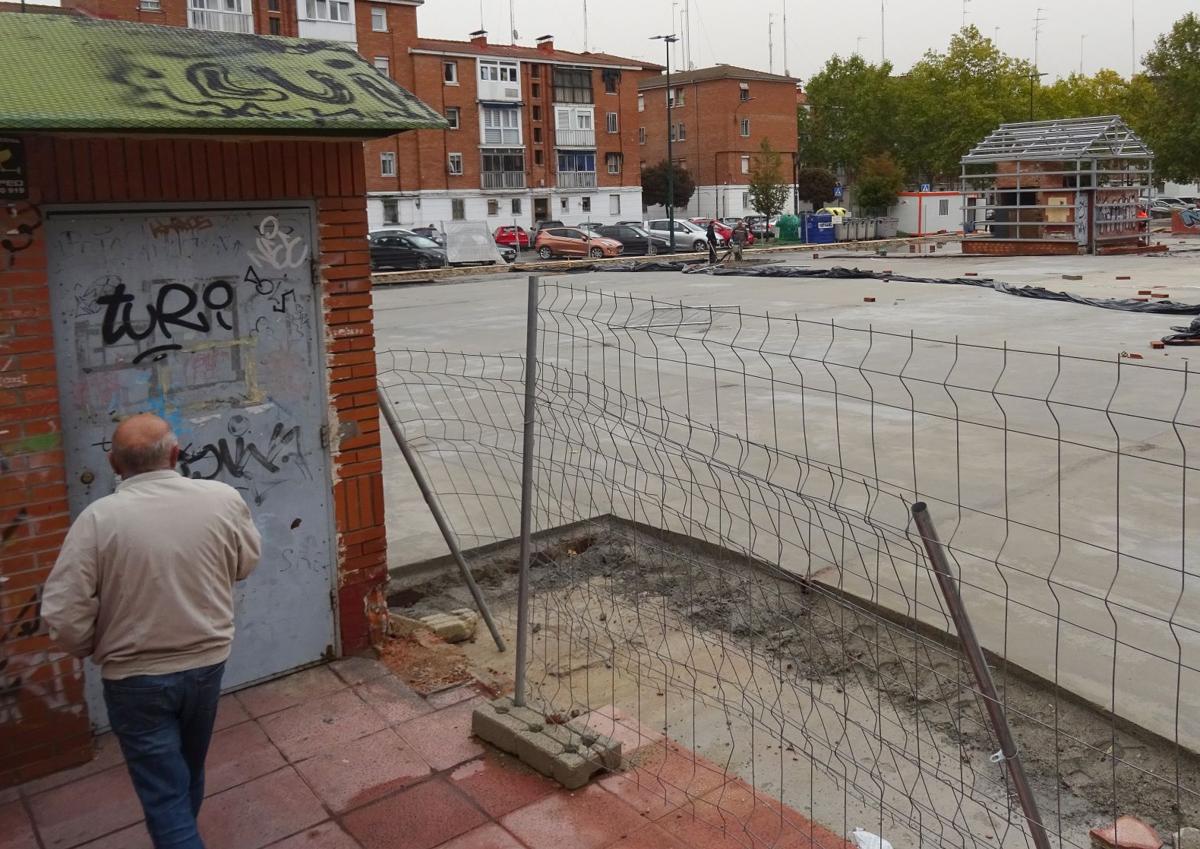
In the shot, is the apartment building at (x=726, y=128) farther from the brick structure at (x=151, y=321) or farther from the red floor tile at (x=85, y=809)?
the red floor tile at (x=85, y=809)

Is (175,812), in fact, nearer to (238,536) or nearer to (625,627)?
(238,536)

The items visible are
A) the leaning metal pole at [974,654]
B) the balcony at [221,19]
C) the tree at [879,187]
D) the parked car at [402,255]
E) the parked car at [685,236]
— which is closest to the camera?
the leaning metal pole at [974,654]

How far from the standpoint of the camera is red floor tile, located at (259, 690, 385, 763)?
4289mm

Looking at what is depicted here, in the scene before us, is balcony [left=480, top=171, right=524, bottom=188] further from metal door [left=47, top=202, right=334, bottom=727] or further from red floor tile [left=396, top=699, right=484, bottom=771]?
red floor tile [left=396, top=699, right=484, bottom=771]

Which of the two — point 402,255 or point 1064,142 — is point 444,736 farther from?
point 1064,142

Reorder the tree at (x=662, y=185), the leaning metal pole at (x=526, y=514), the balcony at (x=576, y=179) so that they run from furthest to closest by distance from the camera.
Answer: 1. the tree at (x=662, y=185)
2. the balcony at (x=576, y=179)
3. the leaning metal pole at (x=526, y=514)

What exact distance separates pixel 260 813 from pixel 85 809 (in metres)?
0.65

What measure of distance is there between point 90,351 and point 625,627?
2.95 metres

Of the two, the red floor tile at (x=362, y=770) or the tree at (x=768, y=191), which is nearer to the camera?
the red floor tile at (x=362, y=770)

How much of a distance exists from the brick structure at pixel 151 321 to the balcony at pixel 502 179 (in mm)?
63737

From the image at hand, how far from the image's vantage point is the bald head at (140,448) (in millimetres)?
3080

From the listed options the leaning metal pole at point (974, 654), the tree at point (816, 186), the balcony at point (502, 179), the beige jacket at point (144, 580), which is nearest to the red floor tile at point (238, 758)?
the beige jacket at point (144, 580)

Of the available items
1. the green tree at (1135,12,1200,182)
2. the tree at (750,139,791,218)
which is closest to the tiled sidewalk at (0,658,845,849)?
the tree at (750,139,791,218)

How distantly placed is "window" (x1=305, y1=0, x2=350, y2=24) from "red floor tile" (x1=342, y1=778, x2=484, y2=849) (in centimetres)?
6025
